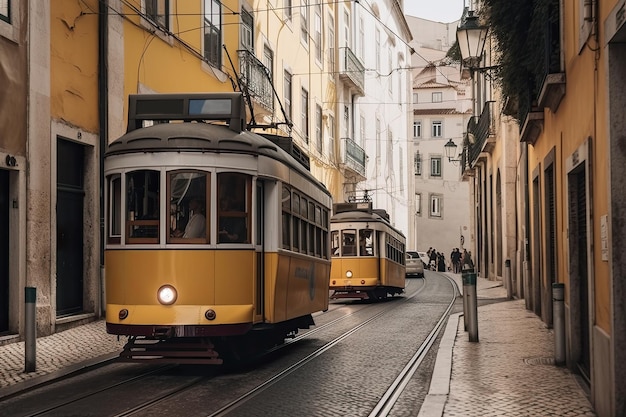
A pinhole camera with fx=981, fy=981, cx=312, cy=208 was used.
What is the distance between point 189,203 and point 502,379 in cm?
368

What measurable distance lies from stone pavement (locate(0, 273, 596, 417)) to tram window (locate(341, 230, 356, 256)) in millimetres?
7853

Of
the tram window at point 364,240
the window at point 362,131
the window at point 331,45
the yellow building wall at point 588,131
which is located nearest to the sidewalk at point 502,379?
the yellow building wall at point 588,131

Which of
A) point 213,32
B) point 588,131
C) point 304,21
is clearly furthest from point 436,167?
point 588,131

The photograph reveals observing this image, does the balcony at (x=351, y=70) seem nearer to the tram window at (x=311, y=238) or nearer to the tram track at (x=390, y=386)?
Result: the tram track at (x=390, y=386)

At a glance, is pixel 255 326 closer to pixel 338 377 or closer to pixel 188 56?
pixel 338 377

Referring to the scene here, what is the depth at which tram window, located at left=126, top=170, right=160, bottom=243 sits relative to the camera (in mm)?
10273

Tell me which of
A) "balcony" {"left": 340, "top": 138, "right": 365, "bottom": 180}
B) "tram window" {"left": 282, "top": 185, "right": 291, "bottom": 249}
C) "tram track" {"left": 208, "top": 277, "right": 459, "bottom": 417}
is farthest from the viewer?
"balcony" {"left": 340, "top": 138, "right": 365, "bottom": 180}

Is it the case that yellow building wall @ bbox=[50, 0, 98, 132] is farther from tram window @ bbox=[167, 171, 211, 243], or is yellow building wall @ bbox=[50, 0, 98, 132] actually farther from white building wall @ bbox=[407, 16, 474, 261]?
white building wall @ bbox=[407, 16, 474, 261]

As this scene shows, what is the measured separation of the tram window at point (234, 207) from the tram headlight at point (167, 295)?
0.73 meters

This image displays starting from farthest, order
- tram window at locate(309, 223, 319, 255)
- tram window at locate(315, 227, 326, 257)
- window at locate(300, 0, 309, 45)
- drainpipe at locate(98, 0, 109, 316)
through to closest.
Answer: window at locate(300, 0, 309, 45) → drainpipe at locate(98, 0, 109, 316) → tram window at locate(315, 227, 326, 257) → tram window at locate(309, 223, 319, 255)

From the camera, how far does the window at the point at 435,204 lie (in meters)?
69.7

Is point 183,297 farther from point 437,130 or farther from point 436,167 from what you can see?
point 437,130

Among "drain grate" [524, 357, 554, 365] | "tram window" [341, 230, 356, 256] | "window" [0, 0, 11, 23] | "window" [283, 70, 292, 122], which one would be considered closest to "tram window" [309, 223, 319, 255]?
"drain grate" [524, 357, 554, 365]

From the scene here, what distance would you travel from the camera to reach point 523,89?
15.3 m
